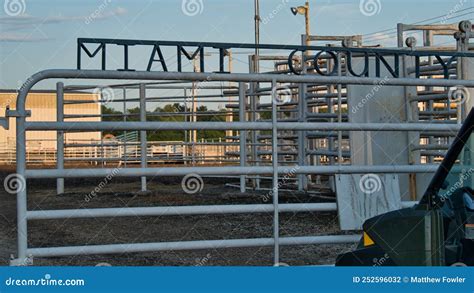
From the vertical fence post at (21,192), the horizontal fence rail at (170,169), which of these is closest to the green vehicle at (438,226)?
the horizontal fence rail at (170,169)

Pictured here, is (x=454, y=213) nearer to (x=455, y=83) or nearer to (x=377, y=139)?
(x=455, y=83)

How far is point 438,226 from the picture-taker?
3881 millimetres

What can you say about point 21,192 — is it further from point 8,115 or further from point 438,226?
point 438,226

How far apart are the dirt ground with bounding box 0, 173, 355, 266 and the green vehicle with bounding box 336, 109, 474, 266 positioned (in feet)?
8.83

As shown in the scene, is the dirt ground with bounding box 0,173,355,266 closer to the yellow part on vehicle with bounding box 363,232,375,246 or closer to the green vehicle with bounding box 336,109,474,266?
the yellow part on vehicle with bounding box 363,232,375,246

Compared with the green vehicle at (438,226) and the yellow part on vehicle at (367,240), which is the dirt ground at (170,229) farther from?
the green vehicle at (438,226)

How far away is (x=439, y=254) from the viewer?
12.6 ft

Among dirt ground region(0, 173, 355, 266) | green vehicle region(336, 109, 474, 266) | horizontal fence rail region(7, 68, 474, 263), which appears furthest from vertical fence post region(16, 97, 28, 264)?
green vehicle region(336, 109, 474, 266)

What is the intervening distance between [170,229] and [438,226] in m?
5.25

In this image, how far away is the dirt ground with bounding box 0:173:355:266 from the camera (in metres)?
7.03

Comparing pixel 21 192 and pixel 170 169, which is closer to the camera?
pixel 21 192

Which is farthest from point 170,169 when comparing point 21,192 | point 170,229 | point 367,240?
point 170,229

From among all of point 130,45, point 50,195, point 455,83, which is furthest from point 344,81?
point 50,195
